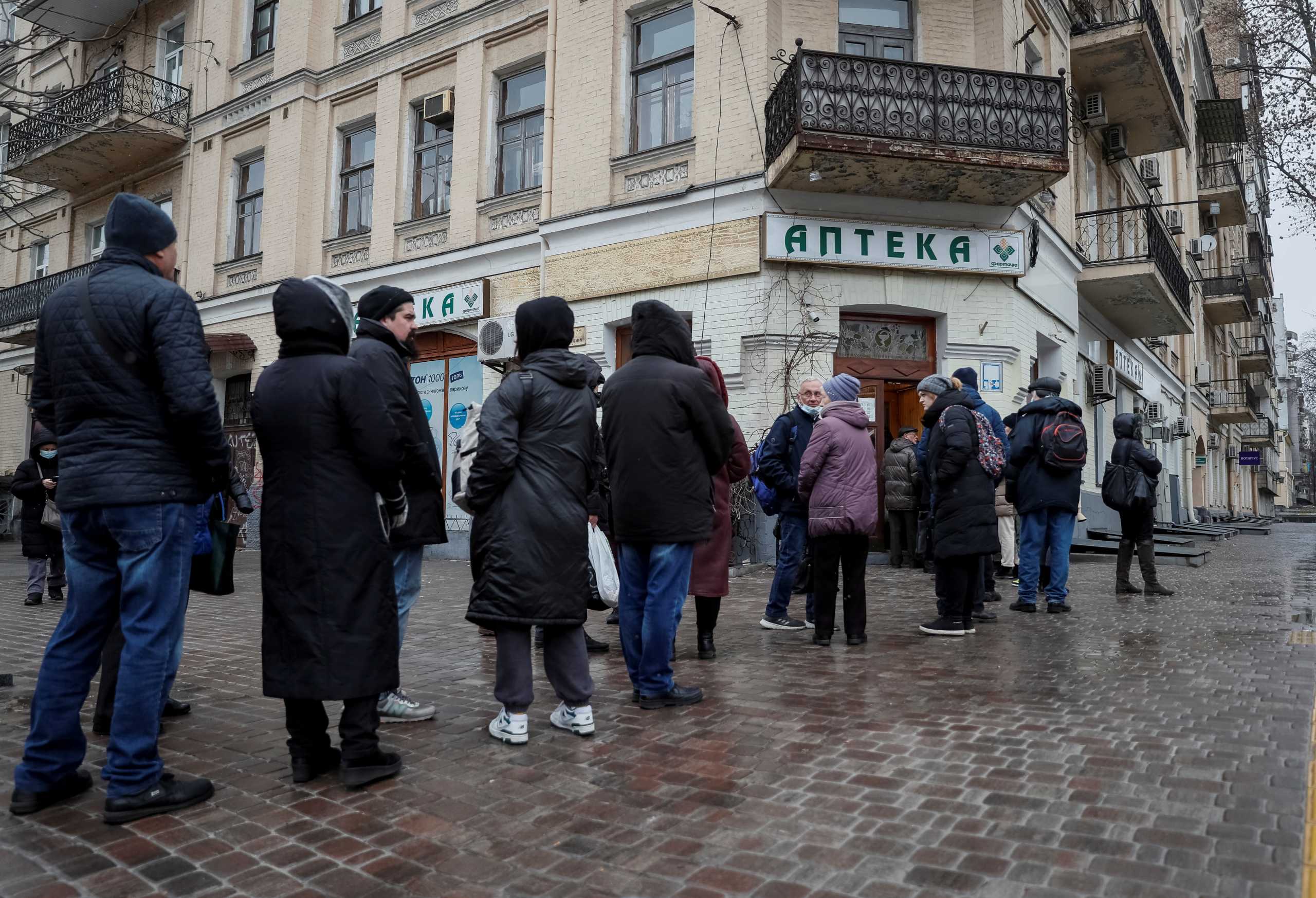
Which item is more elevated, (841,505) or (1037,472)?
(1037,472)

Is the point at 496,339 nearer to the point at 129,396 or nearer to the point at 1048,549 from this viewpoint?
the point at 1048,549

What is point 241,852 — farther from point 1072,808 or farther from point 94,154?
point 94,154

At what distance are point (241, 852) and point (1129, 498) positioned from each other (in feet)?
28.1

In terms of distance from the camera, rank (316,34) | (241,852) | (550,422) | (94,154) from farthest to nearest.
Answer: (94,154) → (316,34) → (550,422) → (241,852)

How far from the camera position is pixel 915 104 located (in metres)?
11.4

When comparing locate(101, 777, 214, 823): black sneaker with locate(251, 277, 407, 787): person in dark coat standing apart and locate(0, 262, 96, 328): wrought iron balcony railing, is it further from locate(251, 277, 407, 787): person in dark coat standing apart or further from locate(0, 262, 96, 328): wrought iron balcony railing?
locate(0, 262, 96, 328): wrought iron balcony railing

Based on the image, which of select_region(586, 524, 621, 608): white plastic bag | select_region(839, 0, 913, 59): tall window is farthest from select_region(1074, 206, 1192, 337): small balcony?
select_region(586, 524, 621, 608): white plastic bag

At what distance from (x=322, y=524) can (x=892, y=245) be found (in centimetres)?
1046

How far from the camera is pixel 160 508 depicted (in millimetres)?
3105

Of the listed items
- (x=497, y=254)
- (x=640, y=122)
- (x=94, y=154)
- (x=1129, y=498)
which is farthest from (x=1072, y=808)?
(x=94, y=154)

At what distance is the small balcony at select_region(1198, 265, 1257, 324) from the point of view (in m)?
30.5

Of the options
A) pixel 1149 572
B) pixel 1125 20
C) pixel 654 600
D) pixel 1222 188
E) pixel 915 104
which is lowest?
pixel 1149 572

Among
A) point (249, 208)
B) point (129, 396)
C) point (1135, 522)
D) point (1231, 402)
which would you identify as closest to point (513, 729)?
point (129, 396)

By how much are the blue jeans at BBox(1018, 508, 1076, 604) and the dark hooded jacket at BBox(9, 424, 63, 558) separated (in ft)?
29.2
